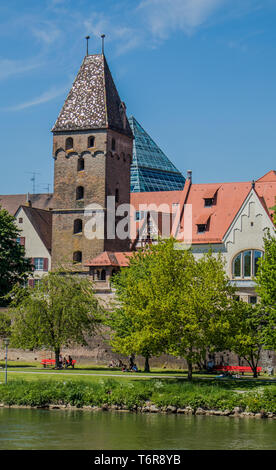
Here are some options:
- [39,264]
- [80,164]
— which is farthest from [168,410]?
[39,264]

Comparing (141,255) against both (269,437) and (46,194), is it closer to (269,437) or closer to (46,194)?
(269,437)

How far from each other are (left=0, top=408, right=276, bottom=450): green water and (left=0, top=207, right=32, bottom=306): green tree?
33.9 meters

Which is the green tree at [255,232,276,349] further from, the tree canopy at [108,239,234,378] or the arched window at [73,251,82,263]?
the arched window at [73,251,82,263]

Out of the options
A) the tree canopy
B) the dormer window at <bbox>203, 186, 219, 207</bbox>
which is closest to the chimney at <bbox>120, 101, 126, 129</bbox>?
the dormer window at <bbox>203, 186, 219, 207</bbox>

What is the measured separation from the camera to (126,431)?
1576 inches

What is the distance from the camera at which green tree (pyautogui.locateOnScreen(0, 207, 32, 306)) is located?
80125 millimetres

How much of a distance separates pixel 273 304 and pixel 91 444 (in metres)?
20.0

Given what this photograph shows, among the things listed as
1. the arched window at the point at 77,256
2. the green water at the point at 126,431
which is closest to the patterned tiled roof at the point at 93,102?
the arched window at the point at 77,256

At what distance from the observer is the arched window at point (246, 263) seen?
75188 millimetres

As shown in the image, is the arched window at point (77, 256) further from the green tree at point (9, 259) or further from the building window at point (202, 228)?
the building window at point (202, 228)

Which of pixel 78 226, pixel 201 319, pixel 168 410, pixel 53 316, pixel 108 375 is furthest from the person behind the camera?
pixel 78 226

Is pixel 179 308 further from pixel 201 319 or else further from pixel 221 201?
pixel 221 201

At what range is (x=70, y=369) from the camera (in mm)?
63469

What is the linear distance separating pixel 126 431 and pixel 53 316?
2664 cm
